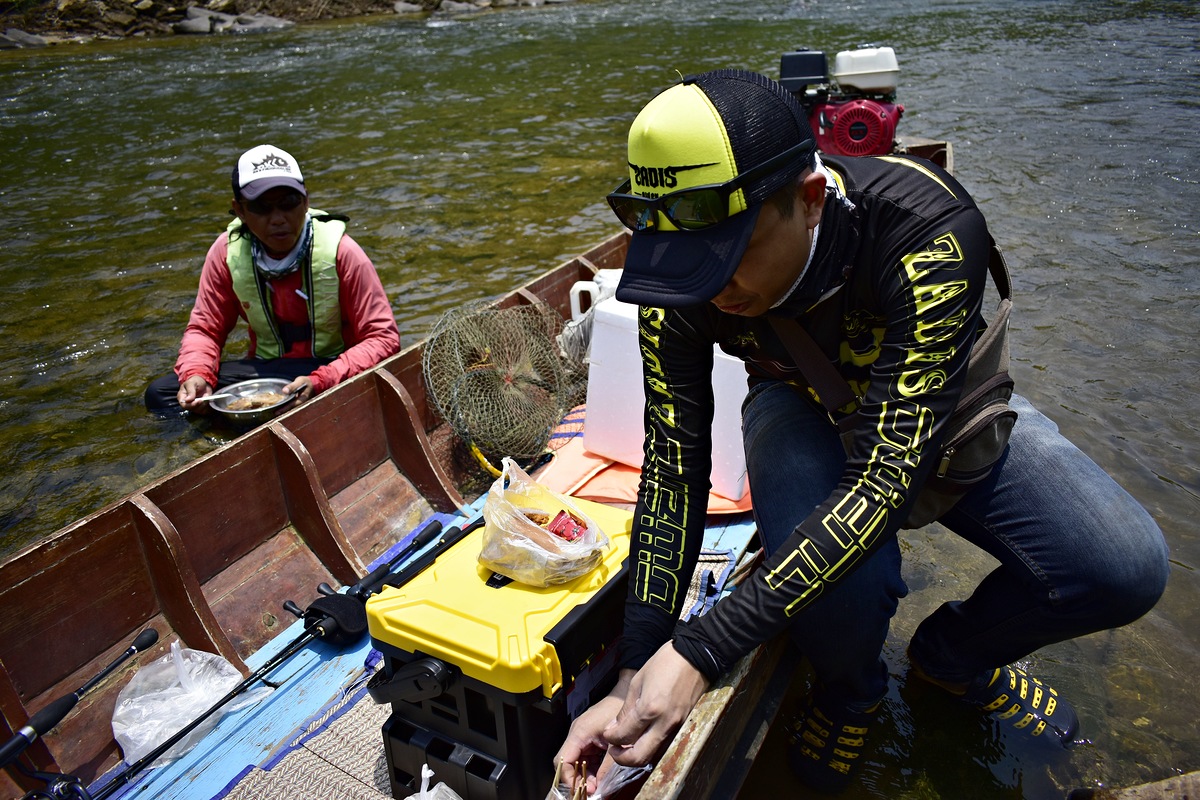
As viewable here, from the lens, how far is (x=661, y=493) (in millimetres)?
2438

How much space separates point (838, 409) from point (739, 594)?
0.64 m

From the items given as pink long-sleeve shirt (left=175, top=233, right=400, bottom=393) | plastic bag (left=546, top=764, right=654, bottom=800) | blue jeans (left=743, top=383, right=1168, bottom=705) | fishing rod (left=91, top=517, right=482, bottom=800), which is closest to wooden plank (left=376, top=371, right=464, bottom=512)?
pink long-sleeve shirt (left=175, top=233, right=400, bottom=393)

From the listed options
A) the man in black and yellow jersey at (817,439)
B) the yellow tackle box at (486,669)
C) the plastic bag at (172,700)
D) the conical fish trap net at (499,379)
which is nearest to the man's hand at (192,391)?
the conical fish trap net at (499,379)

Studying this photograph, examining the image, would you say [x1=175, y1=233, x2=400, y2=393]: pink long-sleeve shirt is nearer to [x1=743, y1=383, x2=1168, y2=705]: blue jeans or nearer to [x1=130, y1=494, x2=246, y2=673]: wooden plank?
[x1=130, y1=494, x2=246, y2=673]: wooden plank

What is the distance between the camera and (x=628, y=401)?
418 cm

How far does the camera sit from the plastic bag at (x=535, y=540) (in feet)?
8.10

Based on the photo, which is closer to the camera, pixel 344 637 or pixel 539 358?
pixel 344 637

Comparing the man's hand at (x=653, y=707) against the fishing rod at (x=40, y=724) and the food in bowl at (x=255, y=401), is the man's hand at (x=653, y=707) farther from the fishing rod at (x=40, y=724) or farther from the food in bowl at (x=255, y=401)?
the food in bowl at (x=255, y=401)

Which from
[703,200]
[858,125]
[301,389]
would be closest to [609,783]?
[703,200]

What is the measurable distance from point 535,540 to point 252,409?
2.73 meters

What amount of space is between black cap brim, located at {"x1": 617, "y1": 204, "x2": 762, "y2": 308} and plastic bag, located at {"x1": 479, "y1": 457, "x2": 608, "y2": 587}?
0.86 m

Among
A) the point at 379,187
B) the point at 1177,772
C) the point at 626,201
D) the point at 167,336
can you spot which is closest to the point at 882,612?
the point at 626,201

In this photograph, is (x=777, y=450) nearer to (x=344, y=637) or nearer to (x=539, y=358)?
(x=344, y=637)

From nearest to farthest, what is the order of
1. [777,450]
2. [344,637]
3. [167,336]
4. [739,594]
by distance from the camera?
1. [739,594]
2. [777,450]
3. [344,637]
4. [167,336]
